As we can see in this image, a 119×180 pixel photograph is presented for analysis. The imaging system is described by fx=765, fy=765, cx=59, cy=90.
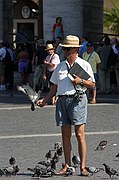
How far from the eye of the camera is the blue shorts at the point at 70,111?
32.6ft

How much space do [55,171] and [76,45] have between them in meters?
1.71

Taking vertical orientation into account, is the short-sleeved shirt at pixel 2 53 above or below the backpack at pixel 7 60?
above

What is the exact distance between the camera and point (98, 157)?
11.6 meters

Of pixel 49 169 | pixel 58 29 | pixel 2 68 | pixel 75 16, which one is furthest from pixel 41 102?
pixel 75 16

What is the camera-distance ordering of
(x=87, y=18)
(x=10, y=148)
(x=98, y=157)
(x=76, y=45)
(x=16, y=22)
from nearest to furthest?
1. (x=76, y=45)
2. (x=98, y=157)
3. (x=10, y=148)
4. (x=87, y=18)
5. (x=16, y=22)

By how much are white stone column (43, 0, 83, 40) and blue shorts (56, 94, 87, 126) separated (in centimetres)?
1575

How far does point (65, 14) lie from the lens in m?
25.7

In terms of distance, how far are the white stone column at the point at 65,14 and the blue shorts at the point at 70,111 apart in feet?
51.7

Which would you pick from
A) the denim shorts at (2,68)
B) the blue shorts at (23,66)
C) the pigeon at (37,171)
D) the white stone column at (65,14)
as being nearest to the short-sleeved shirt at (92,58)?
the blue shorts at (23,66)

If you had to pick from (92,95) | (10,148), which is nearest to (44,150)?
(10,148)

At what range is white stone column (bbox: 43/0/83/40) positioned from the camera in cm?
2561

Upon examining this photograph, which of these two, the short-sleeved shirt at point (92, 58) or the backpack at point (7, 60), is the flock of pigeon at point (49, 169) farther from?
the backpack at point (7, 60)

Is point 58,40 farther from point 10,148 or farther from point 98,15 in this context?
point 10,148

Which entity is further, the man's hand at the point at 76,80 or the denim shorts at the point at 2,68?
the denim shorts at the point at 2,68
